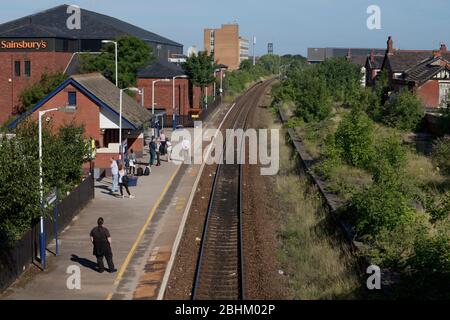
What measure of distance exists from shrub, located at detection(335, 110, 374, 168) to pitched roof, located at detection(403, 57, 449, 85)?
31799mm

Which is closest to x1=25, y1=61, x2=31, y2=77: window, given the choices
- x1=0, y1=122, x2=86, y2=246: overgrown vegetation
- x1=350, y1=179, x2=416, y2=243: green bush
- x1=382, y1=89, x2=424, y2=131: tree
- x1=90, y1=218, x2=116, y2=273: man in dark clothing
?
x1=382, y1=89, x2=424, y2=131: tree

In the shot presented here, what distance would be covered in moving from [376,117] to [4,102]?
32226mm

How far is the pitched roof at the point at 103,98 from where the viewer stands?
3250 cm

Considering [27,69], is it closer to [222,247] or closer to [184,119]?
[184,119]

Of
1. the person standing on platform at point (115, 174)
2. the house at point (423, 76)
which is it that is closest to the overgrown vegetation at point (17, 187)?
the person standing on platform at point (115, 174)

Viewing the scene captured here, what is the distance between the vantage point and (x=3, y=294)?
15.9 metres

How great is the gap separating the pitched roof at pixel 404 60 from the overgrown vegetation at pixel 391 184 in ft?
53.5

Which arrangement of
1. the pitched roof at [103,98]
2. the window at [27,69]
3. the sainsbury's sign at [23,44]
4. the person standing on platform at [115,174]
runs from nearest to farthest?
the person standing on platform at [115,174]
the pitched roof at [103,98]
the window at [27,69]
the sainsbury's sign at [23,44]

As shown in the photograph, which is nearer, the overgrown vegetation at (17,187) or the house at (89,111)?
the overgrown vegetation at (17,187)

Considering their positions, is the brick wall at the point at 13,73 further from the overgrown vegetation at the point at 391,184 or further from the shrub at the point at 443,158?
the shrub at the point at 443,158

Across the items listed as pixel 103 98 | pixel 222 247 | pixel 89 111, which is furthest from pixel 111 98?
pixel 222 247
